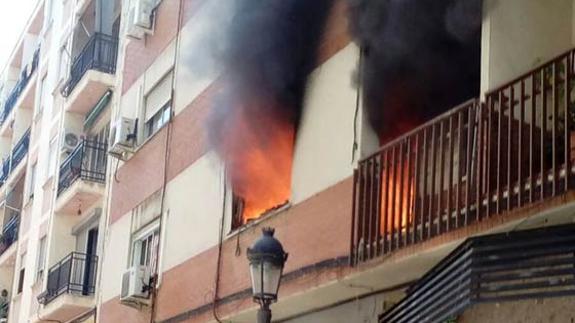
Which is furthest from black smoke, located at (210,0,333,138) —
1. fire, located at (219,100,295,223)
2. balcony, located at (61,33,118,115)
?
balcony, located at (61,33,118,115)

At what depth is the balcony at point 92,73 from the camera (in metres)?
20.3

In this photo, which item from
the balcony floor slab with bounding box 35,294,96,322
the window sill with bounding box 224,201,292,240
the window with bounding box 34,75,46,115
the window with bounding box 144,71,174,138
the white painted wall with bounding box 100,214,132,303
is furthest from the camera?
the window with bounding box 34,75,46,115

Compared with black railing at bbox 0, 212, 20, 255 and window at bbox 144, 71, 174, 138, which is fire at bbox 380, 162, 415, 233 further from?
black railing at bbox 0, 212, 20, 255

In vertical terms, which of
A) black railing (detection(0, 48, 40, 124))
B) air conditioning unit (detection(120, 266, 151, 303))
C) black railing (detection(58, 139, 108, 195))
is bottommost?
air conditioning unit (detection(120, 266, 151, 303))

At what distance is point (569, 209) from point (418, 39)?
3.45 m

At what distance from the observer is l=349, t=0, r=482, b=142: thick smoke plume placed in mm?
9477

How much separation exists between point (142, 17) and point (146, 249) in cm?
426

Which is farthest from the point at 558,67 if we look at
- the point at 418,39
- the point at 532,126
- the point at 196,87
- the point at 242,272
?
the point at 196,87

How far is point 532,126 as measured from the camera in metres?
7.09

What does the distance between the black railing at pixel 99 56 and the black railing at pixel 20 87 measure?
8.02 meters

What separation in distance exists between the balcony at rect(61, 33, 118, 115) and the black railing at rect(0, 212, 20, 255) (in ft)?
22.6

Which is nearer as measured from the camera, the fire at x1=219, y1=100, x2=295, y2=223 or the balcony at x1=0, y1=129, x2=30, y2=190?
the fire at x1=219, y1=100, x2=295, y2=223

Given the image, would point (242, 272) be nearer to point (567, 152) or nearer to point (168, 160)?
point (168, 160)

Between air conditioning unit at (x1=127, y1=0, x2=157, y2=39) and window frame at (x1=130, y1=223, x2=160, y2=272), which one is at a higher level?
air conditioning unit at (x1=127, y1=0, x2=157, y2=39)
